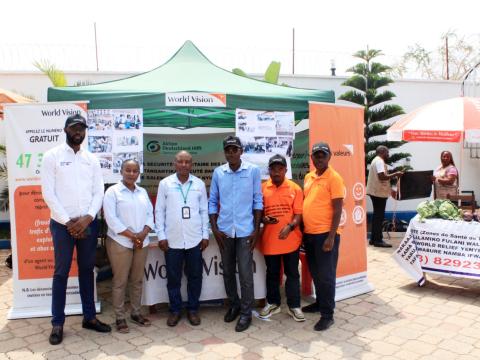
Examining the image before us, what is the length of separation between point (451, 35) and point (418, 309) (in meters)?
17.2

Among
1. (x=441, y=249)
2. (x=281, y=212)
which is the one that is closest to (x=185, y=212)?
(x=281, y=212)

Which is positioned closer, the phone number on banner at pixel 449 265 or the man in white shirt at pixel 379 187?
the phone number on banner at pixel 449 265

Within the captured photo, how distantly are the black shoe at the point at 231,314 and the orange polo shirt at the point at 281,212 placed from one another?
0.67 m

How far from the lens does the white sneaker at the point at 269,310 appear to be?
4.54 meters

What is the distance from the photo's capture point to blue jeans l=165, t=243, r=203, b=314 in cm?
429

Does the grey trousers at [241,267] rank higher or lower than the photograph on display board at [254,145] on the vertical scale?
lower

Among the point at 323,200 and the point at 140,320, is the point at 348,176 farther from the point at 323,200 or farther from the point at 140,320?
the point at 140,320

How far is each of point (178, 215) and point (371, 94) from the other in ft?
21.9

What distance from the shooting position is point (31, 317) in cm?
463

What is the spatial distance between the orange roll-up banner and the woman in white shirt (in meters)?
1.99

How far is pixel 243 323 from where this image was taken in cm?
427

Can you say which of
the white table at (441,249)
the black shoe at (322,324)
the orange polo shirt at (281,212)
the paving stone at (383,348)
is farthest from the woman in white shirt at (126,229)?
the white table at (441,249)

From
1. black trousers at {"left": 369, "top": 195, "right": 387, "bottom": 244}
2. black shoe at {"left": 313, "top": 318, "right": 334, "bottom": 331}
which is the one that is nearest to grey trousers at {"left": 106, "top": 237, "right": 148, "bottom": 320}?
black shoe at {"left": 313, "top": 318, "right": 334, "bottom": 331}

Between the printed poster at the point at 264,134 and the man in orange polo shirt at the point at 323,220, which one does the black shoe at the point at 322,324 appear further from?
the printed poster at the point at 264,134
